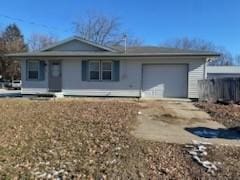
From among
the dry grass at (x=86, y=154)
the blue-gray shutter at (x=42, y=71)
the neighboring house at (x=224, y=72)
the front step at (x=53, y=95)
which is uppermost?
the neighboring house at (x=224, y=72)

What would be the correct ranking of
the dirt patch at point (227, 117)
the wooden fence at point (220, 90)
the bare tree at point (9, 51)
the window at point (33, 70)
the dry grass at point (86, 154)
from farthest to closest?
the bare tree at point (9, 51) → the window at point (33, 70) → the wooden fence at point (220, 90) → the dirt patch at point (227, 117) → the dry grass at point (86, 154)

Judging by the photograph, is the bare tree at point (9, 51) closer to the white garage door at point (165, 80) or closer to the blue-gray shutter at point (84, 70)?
the blue-gray shutter at point (84, 70)

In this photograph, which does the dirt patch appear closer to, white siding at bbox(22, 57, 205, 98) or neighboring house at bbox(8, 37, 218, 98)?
white siding at bbox(22, 57, 205, 98)

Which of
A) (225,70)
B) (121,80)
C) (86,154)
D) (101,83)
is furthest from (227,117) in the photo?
(225,70)

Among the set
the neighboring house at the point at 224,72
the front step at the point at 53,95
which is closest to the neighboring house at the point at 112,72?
the front step at the point at 53,95

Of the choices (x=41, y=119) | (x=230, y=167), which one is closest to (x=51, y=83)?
(x=41, y=119)

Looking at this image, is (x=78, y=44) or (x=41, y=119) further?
(x=78, y=44)

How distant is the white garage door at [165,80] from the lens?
1757cm

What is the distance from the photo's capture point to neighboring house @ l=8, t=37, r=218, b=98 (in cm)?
1731

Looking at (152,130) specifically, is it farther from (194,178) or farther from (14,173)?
(14,173)

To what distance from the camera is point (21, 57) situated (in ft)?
61.8

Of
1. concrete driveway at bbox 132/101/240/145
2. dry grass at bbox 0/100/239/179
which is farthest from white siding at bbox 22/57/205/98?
dry grass at bbox 0/100/239/179

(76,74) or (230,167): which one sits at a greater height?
(76,74)

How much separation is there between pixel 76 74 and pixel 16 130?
435 inches
